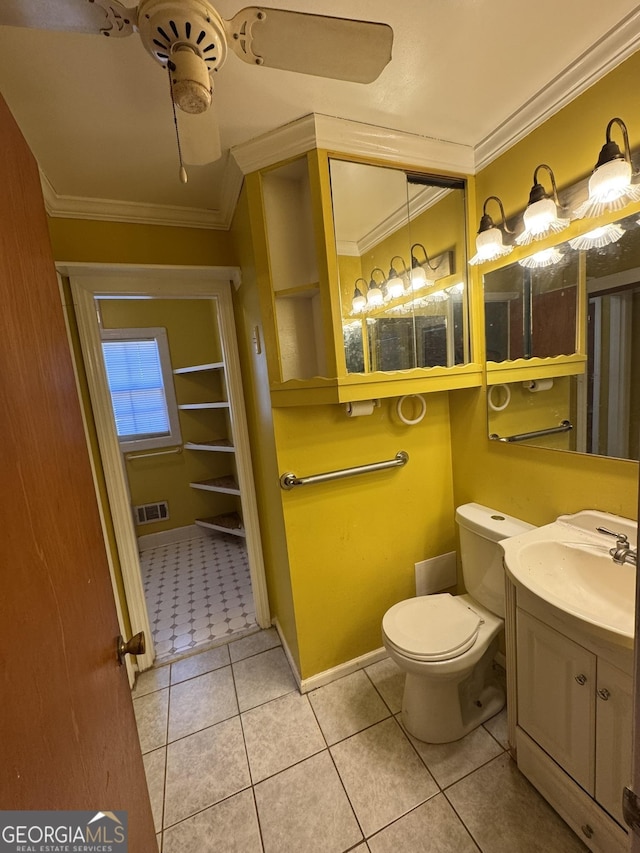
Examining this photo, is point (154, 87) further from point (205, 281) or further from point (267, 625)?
point (267, 625)

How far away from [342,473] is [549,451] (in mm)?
832

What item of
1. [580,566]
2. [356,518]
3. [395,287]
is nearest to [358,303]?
[395,287]

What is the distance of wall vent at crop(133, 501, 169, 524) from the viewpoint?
3.29m

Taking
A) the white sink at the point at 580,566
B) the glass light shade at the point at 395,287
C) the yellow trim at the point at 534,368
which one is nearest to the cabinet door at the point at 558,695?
the white sink at the point at 580,566

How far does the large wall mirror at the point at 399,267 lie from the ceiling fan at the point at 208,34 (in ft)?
1.98

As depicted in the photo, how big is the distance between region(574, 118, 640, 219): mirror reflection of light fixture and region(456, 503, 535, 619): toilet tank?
1160 millimetres

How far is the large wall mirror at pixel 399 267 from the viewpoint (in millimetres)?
1334

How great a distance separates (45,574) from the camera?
1.76ft

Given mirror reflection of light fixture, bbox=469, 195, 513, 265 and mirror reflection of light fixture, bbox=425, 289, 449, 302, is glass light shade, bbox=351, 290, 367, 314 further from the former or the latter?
mirror reflection of light fixture, bbox=469, 195, 513, 265

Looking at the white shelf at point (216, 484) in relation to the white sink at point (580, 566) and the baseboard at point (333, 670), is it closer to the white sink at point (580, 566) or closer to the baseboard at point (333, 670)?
the baseboard at point (333, 670)

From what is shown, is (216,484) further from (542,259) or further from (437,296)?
(542,259)

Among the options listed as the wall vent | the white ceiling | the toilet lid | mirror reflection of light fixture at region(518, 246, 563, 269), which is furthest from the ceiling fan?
the wall vent

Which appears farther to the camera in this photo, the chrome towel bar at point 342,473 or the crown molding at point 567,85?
the chrome towel bar at point 342,473

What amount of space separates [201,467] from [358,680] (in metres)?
2.44
